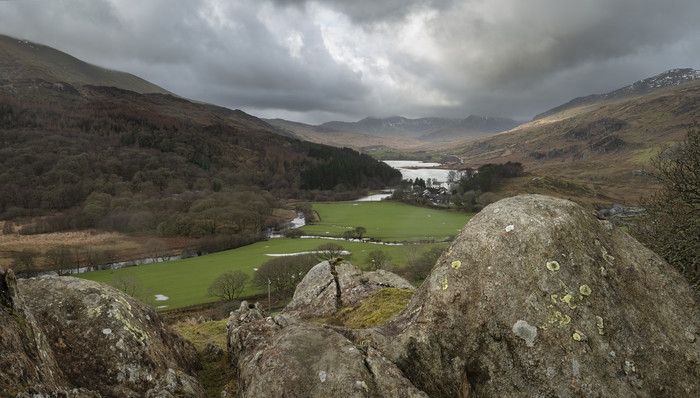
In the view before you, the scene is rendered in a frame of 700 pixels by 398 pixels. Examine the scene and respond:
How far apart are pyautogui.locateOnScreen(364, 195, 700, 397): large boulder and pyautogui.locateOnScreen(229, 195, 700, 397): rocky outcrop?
0.07 ft

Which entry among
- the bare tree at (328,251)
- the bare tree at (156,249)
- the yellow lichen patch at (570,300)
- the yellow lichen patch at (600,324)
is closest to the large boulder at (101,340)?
the yellow lichen patch at (570,300)

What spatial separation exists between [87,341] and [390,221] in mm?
119915

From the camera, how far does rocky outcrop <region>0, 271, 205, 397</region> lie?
518cm

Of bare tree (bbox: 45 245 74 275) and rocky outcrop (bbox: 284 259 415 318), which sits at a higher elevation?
rocky outcrop (bbox: 284 259 415 318)

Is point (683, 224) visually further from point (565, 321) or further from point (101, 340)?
point (101, 340)

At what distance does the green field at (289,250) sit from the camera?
6102cm

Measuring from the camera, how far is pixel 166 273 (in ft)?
235

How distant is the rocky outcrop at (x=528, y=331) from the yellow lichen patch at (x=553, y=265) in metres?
0.02

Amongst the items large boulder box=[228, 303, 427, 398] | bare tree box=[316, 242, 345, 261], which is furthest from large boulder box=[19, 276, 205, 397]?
bare tree box=[316, 242, 345, 261]

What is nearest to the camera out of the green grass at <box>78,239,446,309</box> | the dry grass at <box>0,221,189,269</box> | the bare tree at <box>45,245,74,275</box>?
the green grass at <box>78,239,446,309</box>

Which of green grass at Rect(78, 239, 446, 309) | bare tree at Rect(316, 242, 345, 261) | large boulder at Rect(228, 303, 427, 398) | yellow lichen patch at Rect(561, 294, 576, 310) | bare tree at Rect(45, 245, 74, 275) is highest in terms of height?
yellow lichen patch at Rect(561, 294, 576, 310)

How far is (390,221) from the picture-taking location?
124m

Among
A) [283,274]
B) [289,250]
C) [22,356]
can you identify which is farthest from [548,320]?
[289,250]

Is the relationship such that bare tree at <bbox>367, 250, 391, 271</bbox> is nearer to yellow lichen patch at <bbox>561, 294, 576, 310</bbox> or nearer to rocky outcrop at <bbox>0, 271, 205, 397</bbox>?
rocky outcrop at <bbox>0, 271, 205, 397</bbox>
